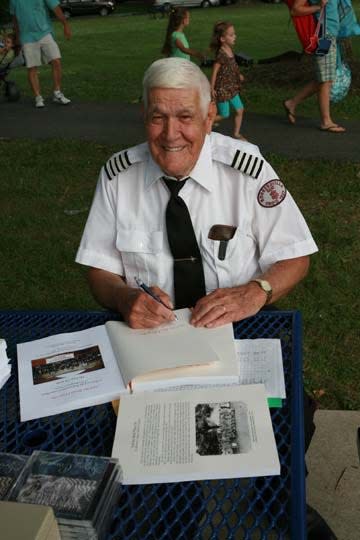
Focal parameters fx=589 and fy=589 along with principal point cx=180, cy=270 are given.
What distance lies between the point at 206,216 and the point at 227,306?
1.37ft

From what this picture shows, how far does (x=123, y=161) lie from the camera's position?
216cm

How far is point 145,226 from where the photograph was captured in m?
2.14

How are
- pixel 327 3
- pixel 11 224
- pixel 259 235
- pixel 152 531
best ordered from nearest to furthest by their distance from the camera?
pixel 152 531 → pixel 259 235 → pixel 11 224 → pixel 327 3

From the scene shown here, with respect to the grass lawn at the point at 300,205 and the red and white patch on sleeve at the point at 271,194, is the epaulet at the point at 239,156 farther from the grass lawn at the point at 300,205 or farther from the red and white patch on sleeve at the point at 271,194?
the grass lawn at the point at 300,205

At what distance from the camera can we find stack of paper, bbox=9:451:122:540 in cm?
109

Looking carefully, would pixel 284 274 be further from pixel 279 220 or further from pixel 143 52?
pixel 143 52

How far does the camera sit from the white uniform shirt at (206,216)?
6.75ft

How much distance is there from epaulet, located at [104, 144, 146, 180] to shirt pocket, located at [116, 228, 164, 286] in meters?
0.21

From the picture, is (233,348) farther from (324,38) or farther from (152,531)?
(324,38)

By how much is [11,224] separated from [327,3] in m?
3.97

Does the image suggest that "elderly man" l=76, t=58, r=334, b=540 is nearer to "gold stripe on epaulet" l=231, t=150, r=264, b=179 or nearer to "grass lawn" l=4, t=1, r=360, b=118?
"gold stripe on epaulet" l=231, t=150, r=264, b=179

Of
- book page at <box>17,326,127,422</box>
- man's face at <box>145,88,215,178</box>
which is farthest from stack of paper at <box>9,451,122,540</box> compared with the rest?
man's face at <box>145,88,215,178</box>

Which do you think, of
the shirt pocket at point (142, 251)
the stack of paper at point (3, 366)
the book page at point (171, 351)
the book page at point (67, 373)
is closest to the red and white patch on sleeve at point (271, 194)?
the shirt pocket at point (142, 251)

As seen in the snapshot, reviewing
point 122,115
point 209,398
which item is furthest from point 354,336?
point 122,115
